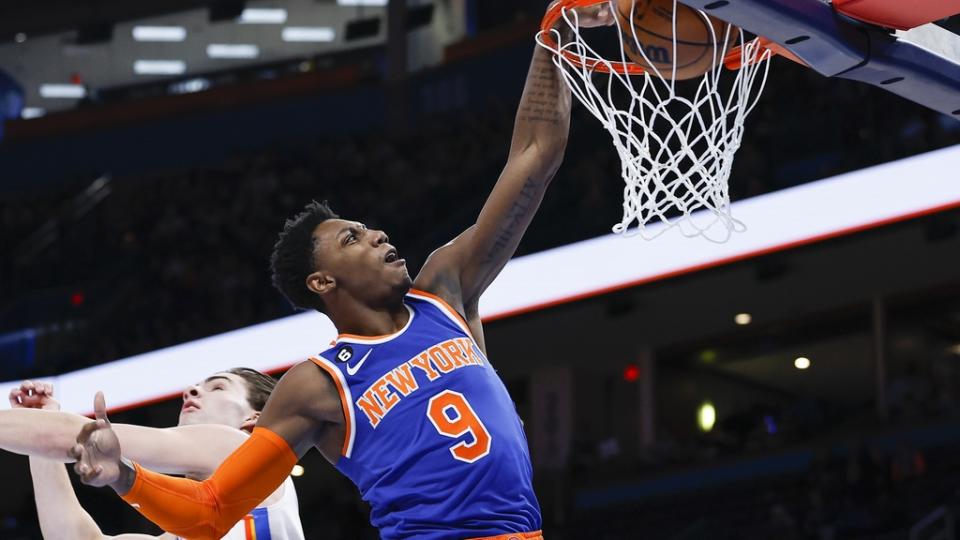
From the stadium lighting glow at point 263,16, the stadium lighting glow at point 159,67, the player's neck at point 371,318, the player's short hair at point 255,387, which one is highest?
the player's neck at point 371,318

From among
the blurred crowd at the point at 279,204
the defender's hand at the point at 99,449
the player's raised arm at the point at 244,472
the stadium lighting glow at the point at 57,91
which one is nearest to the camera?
the defender's hand at the point at 99,449

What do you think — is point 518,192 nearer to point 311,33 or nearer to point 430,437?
point 430,437

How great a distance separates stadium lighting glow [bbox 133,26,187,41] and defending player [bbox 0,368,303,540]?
15198mm

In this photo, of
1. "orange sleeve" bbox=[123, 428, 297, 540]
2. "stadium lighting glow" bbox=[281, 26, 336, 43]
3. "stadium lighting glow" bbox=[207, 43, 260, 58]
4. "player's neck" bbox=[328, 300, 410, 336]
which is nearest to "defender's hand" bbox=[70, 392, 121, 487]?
"orange sleeve" bbox=[123, 428, 297, 540]

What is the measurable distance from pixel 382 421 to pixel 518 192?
673 millimetres

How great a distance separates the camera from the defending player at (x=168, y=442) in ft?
8.41

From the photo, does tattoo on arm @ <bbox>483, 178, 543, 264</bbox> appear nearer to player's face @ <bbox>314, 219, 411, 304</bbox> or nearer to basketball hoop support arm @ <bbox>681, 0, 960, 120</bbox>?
player's face @ <bbox>314, 219, 411, 304</bbox>

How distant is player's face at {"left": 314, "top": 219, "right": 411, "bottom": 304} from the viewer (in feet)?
9.52

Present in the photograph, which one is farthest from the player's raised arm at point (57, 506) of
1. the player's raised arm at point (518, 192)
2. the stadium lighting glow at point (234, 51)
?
the stadium lighting glow at point (234, 51)

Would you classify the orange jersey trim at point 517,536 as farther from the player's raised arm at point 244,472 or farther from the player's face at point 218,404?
the player's face at point 218,404

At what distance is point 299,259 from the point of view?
118 inches

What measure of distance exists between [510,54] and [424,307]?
12085 mm

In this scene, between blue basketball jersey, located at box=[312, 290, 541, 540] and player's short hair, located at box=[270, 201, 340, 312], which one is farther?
player's short hair, located at box=[270, 201, 340, 312]

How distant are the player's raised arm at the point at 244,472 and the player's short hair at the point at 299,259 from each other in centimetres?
27
